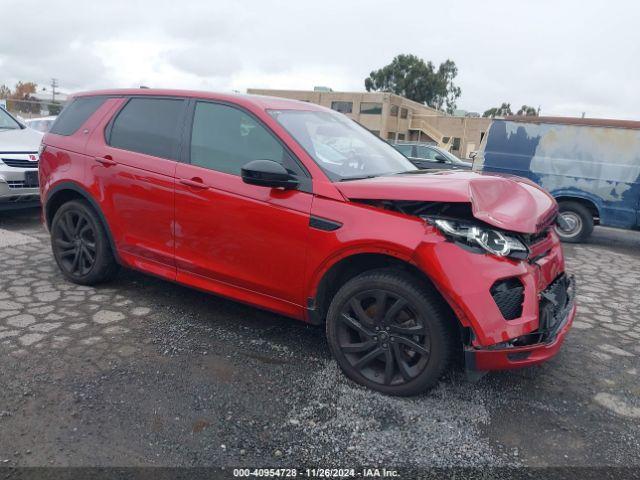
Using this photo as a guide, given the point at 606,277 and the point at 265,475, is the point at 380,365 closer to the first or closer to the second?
the point at 265,475

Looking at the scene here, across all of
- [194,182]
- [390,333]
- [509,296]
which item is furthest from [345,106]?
[509,296]

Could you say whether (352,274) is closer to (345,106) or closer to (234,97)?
(234,97)

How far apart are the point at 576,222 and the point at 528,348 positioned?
6339 mm

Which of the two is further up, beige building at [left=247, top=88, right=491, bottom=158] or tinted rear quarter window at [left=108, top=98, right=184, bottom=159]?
beige building at [left=247, top=88, right=491, bottom=158]

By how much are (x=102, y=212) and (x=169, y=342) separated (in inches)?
53.0

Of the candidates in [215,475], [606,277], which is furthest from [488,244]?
[606,277]

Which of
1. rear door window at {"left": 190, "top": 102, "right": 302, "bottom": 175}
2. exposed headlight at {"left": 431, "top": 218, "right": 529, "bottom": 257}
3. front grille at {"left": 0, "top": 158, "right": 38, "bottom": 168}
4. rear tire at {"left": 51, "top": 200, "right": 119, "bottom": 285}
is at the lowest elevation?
rear tire at {"left": 51, "top": 200, "right": 119, "bottom": 285}

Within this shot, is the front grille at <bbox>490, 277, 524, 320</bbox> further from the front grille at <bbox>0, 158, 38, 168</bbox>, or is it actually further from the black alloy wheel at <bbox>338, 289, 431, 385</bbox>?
the front grille at <bbox>0, 158, 38, 168</bbox>

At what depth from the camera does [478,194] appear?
2.81 meters

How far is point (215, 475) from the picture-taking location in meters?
2.29

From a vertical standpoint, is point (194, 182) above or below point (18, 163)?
above

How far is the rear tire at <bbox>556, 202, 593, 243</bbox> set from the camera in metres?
8.12

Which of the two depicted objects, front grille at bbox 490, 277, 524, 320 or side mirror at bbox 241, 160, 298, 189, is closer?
front grille at bbox 490, 277, 524, 320

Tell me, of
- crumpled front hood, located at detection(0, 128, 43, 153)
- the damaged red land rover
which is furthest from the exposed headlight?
crumpled front hood, located at detection(0, 128, 43, 153)
